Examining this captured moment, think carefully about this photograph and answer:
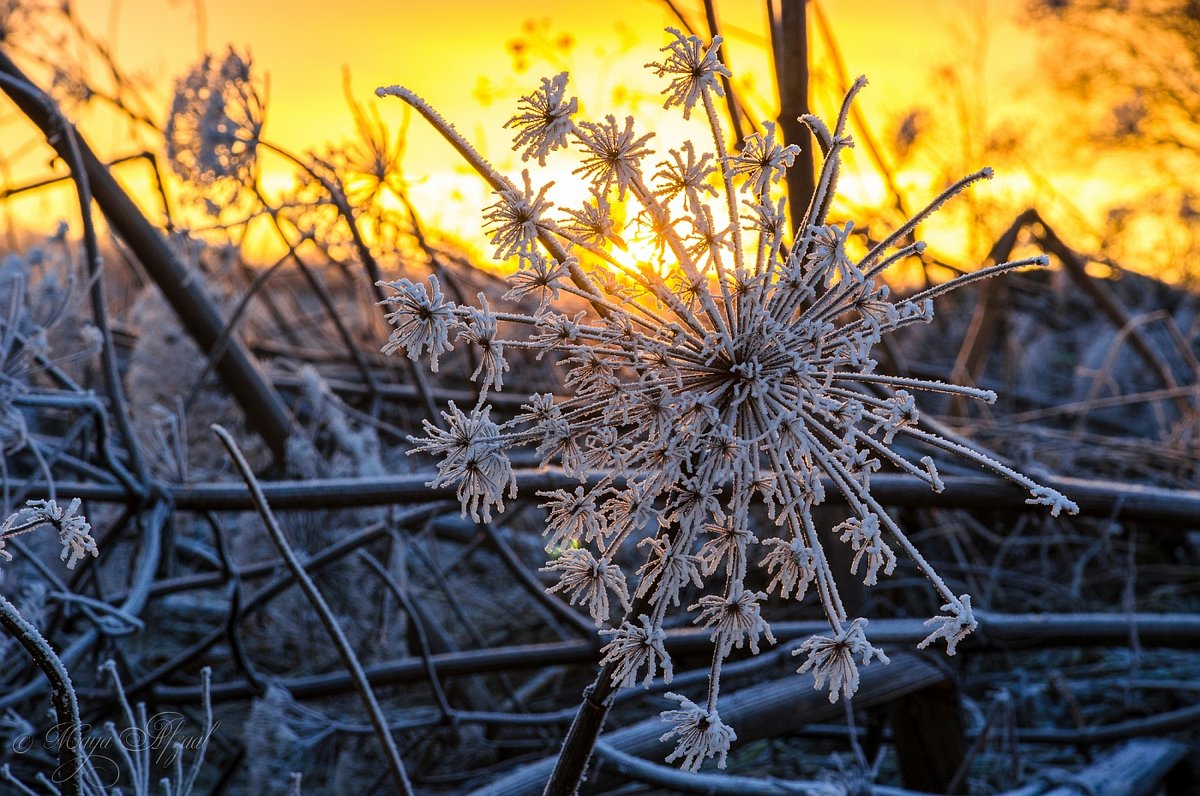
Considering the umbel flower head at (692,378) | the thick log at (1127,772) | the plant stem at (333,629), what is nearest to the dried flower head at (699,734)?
the umbel flower head at (692,378)

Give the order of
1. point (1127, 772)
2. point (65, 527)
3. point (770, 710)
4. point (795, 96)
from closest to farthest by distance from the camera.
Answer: point (65, 527), point (795, 96), point (770, 710), point (1127, 772)

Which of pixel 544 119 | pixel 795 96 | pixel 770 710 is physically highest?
pixel 795 96

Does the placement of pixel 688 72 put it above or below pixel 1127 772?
above

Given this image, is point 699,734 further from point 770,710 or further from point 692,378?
point 770,710

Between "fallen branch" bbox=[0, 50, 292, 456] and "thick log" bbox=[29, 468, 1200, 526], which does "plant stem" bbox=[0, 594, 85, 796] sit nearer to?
"thick log" bbox=[29, 468, 1200, 526]

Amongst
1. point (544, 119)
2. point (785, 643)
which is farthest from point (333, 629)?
point (785, 643)

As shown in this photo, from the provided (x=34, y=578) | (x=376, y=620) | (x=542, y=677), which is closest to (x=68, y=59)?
(x=34, y=578)

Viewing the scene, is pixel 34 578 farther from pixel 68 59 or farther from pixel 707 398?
pixel 707 398

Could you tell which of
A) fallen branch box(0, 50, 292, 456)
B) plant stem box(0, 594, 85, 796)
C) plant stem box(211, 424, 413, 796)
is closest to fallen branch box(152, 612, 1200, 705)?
fallen branch box(0, 50, 292, 456)

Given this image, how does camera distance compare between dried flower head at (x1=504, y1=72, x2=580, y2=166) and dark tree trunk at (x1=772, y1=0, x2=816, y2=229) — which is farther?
dark tree trunk at (x1=772, y1=0, x2=816, y2=229)

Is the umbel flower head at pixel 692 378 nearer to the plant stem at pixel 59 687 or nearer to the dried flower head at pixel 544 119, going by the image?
the dried flower head at pixel 544 119
